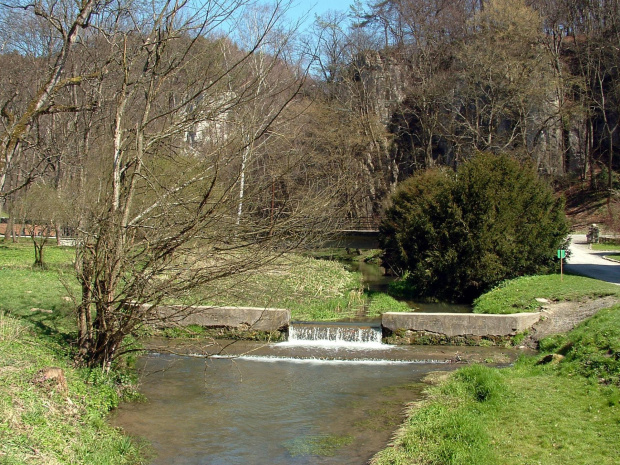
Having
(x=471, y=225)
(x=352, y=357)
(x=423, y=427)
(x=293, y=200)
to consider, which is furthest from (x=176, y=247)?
(x=471, y=225)

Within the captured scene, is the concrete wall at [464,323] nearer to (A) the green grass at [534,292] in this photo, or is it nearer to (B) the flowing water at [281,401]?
(B) the flowing water at [281,401]

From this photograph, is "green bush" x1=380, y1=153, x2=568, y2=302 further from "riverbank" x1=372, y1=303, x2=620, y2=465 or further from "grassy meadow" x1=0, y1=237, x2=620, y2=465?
"riverbank" x1=372, y1=303, x2=620, y2=465

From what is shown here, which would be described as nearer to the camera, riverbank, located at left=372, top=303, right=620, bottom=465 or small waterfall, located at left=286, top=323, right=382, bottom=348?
riverbank, located at left=372, top=303, right=620, bottom=465

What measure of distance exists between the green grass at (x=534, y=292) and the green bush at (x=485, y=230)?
0.97 metres

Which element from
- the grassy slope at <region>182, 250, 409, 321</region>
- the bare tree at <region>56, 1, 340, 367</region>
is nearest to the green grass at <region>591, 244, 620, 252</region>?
the grassy slope at <region>182, 250, 409, 321</region>

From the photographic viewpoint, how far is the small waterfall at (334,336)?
15.4 m

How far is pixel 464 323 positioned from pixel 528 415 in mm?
7010

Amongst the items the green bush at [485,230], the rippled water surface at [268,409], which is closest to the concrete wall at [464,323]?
the rippled water surface at [268,409]

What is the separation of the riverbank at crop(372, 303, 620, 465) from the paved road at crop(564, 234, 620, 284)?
11.3m

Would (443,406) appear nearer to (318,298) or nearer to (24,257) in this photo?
(318,298)

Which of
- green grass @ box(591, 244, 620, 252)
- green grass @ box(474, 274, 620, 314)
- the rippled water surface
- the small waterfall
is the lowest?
the rippled water surface

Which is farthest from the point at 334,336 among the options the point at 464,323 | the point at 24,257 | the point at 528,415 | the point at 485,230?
the point at 24,257

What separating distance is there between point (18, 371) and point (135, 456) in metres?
1.91

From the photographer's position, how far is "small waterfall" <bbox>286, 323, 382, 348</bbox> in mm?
15353
